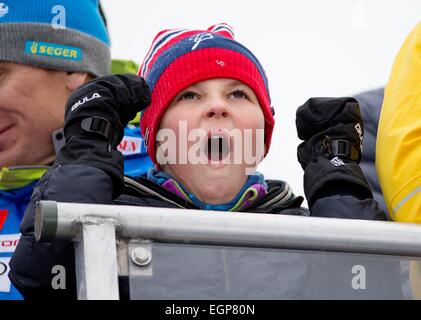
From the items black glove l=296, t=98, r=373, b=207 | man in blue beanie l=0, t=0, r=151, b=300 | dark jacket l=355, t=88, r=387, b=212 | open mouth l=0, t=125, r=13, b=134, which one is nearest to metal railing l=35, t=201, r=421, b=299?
black glove l=296, t=98, r=373, b=207

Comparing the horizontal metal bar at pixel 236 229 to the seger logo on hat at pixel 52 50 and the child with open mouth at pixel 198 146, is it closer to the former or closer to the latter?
the child with open mouth at pixel 198 146

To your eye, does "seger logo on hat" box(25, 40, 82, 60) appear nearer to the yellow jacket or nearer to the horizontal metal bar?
the yellow jacket

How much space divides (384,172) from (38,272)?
0.92 m

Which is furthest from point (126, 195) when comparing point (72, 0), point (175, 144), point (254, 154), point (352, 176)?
point (72, 0)

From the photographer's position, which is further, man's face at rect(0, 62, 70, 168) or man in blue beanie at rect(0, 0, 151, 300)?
man's face at rect(0, 62, 70, 168)

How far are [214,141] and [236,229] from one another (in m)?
0.91

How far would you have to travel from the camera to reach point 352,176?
2516 mm

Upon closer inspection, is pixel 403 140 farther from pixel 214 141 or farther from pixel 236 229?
pixel 236 229

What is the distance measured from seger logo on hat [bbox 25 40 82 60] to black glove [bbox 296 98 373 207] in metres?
1.47

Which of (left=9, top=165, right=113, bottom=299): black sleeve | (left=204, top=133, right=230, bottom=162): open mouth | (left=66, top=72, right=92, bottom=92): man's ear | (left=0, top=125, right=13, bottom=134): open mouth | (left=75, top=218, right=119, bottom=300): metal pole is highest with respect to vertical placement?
(left=66, top=72, right=92, bottom=92): man's ear

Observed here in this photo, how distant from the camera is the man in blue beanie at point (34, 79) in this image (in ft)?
11.7

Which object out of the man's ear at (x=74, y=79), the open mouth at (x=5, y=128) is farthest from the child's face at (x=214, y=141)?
the man's ear at (x=74, y=79)

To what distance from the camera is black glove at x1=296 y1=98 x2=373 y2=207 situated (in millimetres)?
2523
